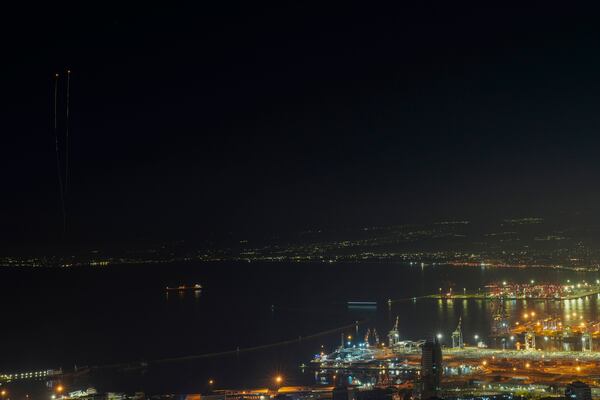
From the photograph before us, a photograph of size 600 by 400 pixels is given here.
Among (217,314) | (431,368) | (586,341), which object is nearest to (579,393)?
(431,368)

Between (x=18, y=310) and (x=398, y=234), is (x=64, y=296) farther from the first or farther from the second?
(x=398, y=234)

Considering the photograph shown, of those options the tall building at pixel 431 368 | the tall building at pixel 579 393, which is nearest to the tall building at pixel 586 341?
the tall building at pixel 431 368

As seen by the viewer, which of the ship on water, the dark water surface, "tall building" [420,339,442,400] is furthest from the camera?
the ship on water

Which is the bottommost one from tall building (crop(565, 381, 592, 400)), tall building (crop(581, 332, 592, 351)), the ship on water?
tall building (crop(581, 332, 592, 351))

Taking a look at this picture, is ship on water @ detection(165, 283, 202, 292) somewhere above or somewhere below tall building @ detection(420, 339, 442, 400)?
above

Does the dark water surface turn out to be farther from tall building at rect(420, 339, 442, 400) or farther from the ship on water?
tall building at rect(420, 339, 442, 400)

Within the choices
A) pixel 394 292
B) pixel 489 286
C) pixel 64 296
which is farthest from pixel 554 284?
pixel 64 296

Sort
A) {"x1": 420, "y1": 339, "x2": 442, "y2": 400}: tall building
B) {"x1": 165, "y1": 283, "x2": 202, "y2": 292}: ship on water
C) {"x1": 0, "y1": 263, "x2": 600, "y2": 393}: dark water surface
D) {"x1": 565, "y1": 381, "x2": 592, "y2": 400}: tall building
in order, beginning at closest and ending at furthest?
{"x1": 565, "y1": 381, "x2": 592, "y2": 400}: tall building
{"x1": 420, "y1": 339, "x2": 442, "y2": 400}: tall building
{"x1": 0, "y1": 263, "x2": 600, "y2": 393}: dark water surface
{"x1": 165, "y1": 283, "x2": 202, "y2": 292}: ship on water

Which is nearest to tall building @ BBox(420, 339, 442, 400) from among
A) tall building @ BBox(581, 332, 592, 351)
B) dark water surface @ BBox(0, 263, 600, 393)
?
dark water surface @ BBox(0, 263, 600, 393)

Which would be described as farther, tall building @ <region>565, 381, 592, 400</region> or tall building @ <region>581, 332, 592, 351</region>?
tall building @ <region>581, 332, 592, 351</region>
